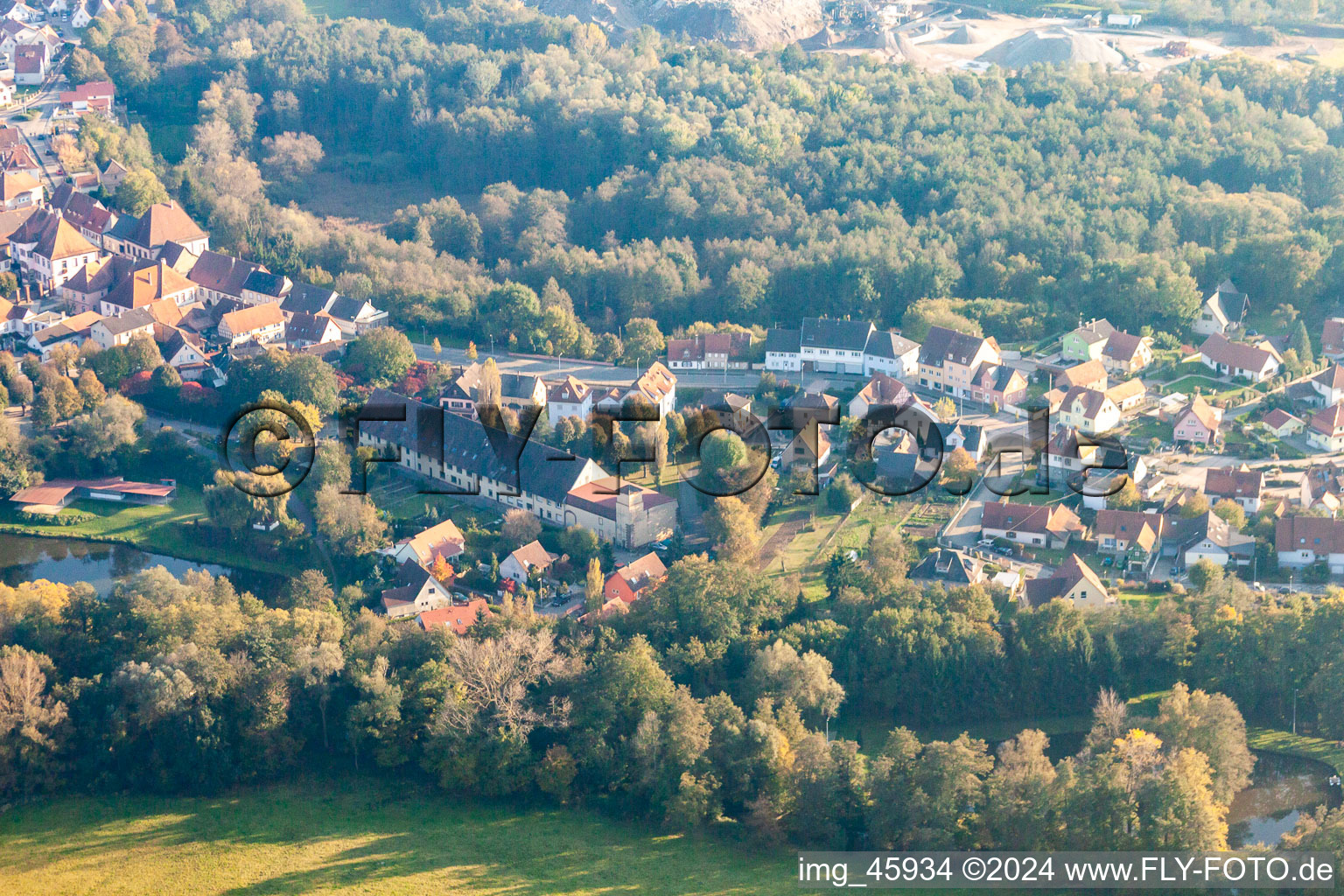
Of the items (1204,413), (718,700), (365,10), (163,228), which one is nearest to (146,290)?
(163,228)

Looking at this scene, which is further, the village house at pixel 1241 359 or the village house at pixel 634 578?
the village house at pixel 1241 359

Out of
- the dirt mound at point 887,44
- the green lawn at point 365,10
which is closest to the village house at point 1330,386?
the dirt mound at point 887,44

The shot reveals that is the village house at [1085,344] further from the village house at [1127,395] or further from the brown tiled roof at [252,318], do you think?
the brown tiled roof at [252,318]

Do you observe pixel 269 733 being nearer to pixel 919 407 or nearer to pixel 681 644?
pixel 681 644

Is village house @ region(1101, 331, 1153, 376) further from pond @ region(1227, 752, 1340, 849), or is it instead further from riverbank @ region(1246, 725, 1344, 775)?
pond @ region(1227, 752, 1340, 849)

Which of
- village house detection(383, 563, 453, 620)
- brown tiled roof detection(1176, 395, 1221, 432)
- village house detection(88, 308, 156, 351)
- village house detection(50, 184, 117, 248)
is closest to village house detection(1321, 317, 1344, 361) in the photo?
brown tiled roof detection(1176, 395, 1221, 432)

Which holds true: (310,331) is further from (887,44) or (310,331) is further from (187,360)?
(887,44)

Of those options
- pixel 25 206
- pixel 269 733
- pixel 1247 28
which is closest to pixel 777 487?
pixel 269 733
